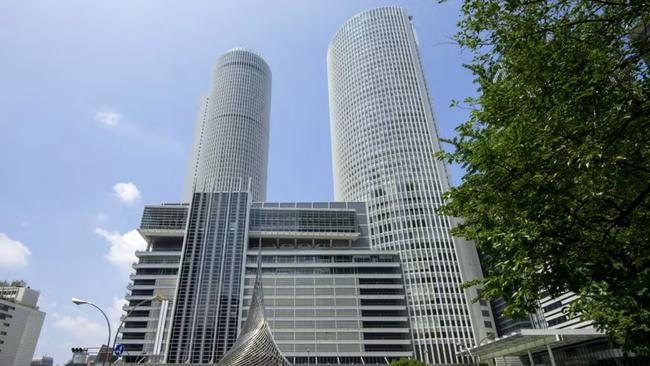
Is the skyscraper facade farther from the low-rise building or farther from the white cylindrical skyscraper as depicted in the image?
the low-rise building

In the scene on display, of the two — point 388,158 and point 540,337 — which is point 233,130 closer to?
point 388,158

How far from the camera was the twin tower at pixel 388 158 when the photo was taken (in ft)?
295

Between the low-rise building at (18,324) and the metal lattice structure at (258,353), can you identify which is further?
the low-rise building at (18,324)

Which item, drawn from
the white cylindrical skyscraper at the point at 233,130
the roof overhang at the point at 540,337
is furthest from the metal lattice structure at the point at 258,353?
the white cylindrical skyscraper at the point at 233,130

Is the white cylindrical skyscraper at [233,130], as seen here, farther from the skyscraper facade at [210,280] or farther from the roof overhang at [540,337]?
the roof overhang at [540,337]

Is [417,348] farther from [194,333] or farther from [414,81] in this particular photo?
[414,81]

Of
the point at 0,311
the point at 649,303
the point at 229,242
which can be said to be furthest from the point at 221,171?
the point at 649,303

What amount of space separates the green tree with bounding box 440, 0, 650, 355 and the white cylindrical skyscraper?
5762 inches

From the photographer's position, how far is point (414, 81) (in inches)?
5113

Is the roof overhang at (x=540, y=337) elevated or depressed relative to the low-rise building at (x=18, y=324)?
depressed

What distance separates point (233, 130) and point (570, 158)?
172498 mm

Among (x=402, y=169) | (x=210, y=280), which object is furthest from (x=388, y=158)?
(x=210, y=280)

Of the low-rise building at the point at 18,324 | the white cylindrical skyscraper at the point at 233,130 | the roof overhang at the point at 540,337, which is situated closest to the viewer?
the roof overhang at the point at 540,337

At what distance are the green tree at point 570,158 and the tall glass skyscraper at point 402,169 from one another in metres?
75.1
